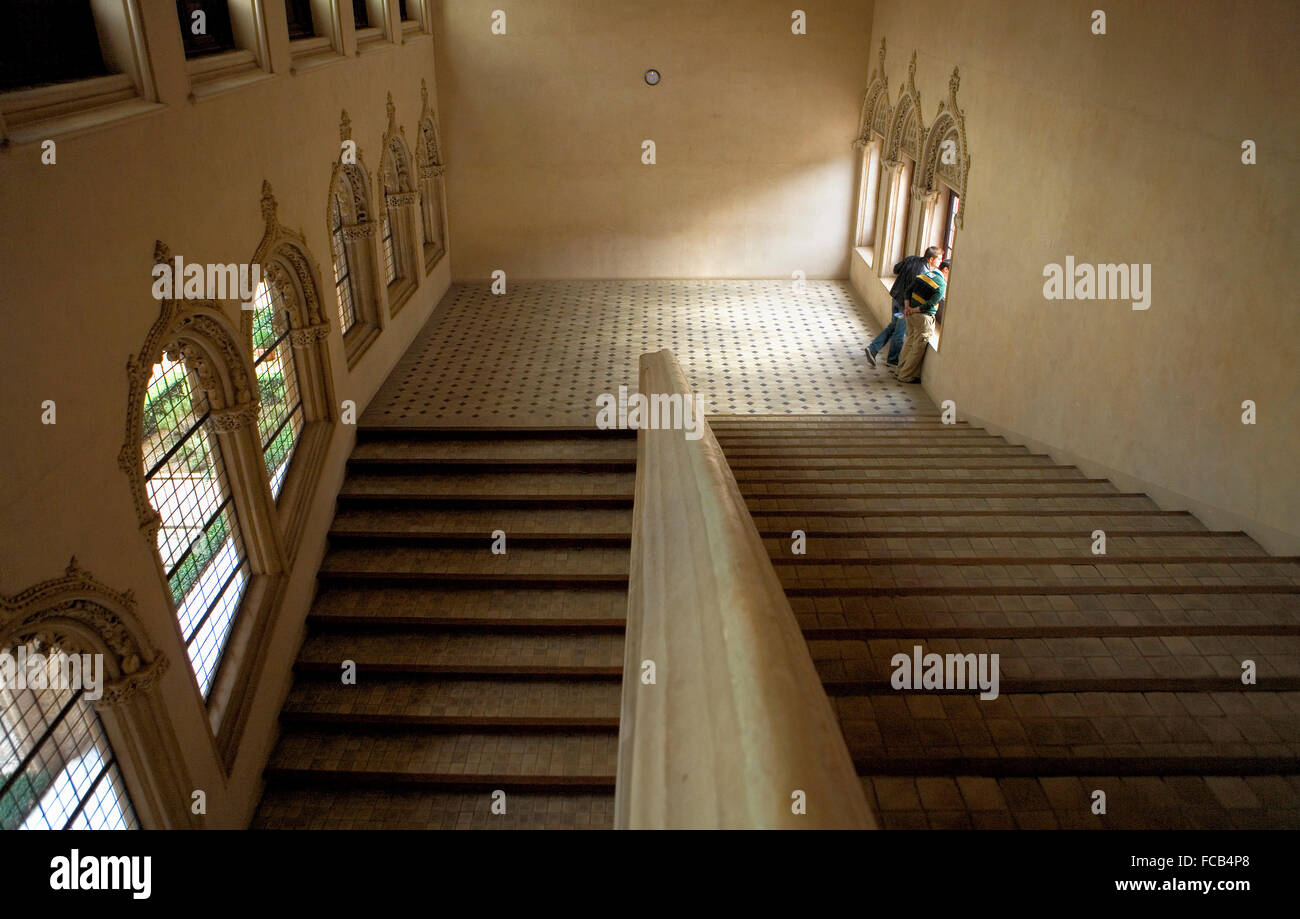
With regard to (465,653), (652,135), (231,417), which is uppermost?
(652,135)

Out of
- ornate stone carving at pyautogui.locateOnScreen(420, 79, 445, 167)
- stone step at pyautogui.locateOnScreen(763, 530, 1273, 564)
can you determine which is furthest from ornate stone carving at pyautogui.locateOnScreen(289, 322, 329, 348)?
ornate stone carving at pyautogui.locateOnScreen(420, 79, 445, 167)

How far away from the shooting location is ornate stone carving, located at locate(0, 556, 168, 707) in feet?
13.4

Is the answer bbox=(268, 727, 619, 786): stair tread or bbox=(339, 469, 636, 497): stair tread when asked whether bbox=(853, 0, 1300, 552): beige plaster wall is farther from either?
bbox=(268, 727, 619, 786): stair tread

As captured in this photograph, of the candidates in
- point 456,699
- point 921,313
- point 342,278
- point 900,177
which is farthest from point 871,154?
point 456,699

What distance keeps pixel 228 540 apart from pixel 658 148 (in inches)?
428

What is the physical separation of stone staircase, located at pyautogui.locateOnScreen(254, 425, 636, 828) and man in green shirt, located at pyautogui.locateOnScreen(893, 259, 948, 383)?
13.8ft

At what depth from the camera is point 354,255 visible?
10344 mm

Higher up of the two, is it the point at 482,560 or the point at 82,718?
the point at 82,718

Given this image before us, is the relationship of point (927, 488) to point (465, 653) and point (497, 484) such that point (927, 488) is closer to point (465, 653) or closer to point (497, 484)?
point (465, 653)

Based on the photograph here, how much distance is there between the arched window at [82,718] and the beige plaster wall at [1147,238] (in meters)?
6.83

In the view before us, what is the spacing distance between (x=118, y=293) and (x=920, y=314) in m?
9.35

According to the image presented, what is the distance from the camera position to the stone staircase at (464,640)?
23.2ft
